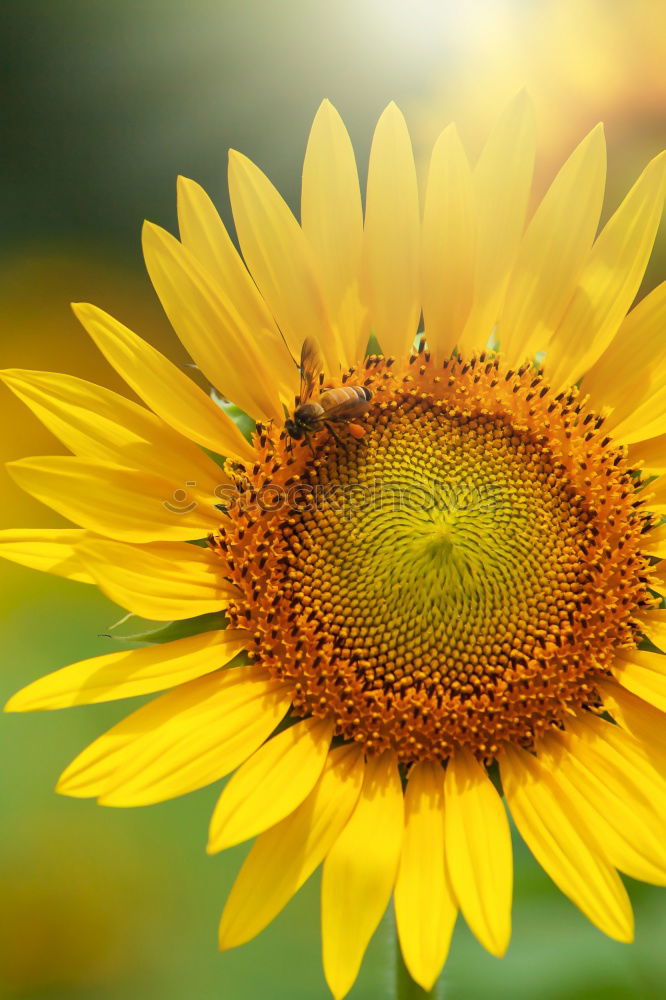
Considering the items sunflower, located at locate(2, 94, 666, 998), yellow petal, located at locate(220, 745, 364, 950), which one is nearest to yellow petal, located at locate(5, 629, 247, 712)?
sunflower, located at locate(2, 94, 666, 998)

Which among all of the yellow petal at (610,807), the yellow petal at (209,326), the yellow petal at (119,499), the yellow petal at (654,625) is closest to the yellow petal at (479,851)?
the yellow petal at (610,807)

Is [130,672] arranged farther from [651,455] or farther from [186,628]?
[651,455]

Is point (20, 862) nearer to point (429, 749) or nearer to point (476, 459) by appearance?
point (429, 749)

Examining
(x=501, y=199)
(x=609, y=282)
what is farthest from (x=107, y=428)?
(x=609, y=282)

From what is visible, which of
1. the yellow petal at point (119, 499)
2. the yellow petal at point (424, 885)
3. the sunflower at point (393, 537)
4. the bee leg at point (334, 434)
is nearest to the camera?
the yellow petal at point (424, 885)

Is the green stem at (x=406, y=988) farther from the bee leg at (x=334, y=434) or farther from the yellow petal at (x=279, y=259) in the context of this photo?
the yellow petal at (x=279, y=259)

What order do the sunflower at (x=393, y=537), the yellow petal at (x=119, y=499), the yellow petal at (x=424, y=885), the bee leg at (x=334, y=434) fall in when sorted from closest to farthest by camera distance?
1. the yellow petal at (x=424, y=885)
2. the sunflower at (x=393, y=537)
3. the yellow petal at (x=119, y=499)
4. the bee leg at (x=334, y=434)
